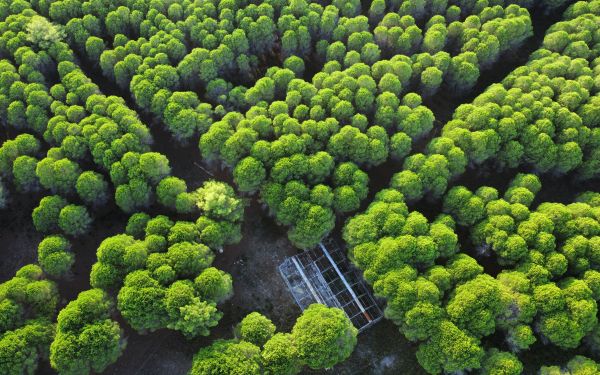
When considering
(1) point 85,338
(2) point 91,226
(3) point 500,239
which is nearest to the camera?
(1) point 85,338

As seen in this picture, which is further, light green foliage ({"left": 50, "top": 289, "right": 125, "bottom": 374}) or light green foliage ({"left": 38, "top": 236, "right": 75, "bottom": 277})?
light green foliage ({"left": 38, "top": 236, "right": 75, "bottom": 277})

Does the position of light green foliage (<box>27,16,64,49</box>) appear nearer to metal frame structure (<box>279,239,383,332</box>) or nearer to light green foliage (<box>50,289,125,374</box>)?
light green foliage (<box>50,289,125,374</box>)

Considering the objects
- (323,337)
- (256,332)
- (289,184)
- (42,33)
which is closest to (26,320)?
(256,332)

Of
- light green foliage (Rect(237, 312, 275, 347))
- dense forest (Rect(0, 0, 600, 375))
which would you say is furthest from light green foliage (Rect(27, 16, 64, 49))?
light green foliage (Rect(237, 312, 275, 347))

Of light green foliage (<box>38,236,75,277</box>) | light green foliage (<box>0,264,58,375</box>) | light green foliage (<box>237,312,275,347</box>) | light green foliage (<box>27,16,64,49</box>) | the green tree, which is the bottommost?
the green tree

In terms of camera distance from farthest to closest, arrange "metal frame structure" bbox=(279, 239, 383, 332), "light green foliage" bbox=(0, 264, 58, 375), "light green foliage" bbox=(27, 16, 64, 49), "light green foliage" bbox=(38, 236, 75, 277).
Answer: "light green foliage" bbox=(27, 16, 64, 49) → "metal frame structure" bbox=(279, 239, 383, 332) → "light green foliage" bbox=(38, 236, 75, 277) → "light green foliage" bbox=(0, 264, 58, 375)

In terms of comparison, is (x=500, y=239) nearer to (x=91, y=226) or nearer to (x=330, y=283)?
(x=330, y=283)

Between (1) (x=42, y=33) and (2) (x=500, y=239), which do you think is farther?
(1) (x=42, y=33)

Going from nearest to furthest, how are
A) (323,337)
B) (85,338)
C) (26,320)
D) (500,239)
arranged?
(85,338)
(323,337)
(26,320)
(500,239)
